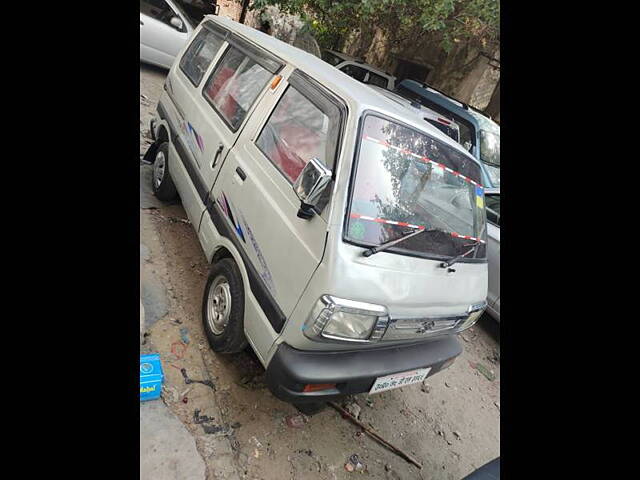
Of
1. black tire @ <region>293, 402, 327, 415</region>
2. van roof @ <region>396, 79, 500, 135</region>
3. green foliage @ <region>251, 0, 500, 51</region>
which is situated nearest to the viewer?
black tire @ <region>293, 402, 327, 415</region>

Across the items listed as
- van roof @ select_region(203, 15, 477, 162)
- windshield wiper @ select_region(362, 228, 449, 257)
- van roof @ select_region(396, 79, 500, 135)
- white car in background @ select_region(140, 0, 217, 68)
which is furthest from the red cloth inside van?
white car in background @ select_region(140, 0, 217, 68)

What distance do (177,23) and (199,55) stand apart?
503 cm

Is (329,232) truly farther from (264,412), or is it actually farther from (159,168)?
(159,168)

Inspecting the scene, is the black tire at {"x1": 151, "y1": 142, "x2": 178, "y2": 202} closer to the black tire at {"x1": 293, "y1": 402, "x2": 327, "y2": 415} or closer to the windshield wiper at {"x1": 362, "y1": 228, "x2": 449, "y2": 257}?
the black tire at {"x1": 293, "y1": 402, "x2": 327, "y2": 415}

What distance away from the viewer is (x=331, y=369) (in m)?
2.06

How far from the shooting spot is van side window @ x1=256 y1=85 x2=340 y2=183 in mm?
2303

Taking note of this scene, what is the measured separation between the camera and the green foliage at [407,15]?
21.9 feet

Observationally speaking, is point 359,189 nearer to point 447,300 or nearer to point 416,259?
point 416,259

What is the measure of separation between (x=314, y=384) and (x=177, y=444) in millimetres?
860

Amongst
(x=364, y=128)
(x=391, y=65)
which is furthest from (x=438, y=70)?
(x=364, y=128)

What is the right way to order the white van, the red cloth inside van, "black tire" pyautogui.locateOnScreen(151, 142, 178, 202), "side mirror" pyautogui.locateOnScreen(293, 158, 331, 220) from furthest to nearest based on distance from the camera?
"black tire" pyautogui.locateOnScreen(151, 142, 178, 202) → the red cloth inside van → the white van → "side mirror" pyautogui.locateOnScreen(293, 158, 331, 220)

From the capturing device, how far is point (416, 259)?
221 centimetres

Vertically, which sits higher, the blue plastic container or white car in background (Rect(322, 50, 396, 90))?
white car in background (Rect(322, 50, 396, 90))
